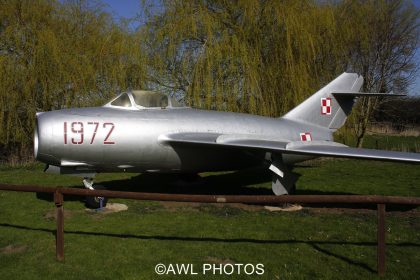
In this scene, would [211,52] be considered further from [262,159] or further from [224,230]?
[224,230]

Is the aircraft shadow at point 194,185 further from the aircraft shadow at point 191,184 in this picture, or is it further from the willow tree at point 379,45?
the willow tree at point 379,45

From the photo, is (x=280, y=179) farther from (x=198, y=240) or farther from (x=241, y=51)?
(x=241, y=51)

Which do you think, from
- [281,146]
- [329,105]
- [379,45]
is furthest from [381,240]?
[379,45]

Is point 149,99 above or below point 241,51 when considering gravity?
below

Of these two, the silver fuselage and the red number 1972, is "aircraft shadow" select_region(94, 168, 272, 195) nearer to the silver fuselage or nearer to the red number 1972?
the silver fuselage

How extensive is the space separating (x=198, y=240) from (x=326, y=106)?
6.27m

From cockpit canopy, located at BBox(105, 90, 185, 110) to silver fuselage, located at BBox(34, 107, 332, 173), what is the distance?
15 centimetres

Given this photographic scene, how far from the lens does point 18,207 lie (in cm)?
779

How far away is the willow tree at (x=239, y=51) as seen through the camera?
46.1 feet

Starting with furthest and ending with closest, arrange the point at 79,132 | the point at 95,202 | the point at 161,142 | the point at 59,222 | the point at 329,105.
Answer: the point at 329,105 → the point at 95,202 → the point at 161,142 → the point at 79,132 → the point at 59,222

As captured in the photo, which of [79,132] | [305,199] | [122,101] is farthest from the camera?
[122,101]

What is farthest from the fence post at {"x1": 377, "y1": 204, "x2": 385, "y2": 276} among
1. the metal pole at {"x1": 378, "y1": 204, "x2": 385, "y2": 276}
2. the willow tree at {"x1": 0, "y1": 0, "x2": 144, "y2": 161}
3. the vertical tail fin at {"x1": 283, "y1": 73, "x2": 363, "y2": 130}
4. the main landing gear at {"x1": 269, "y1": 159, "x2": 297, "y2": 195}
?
the willow tree at {"x1": 0, "y1": 0, "x2": 144, "y2": 161}

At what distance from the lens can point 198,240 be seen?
18.5ft

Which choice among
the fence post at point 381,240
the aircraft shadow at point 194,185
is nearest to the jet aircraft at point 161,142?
the aircraft shadow at point 194,185
